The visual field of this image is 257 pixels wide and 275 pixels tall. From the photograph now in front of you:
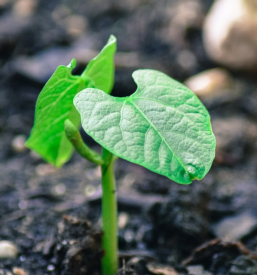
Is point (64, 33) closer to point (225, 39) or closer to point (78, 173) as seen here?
point (225, 39)

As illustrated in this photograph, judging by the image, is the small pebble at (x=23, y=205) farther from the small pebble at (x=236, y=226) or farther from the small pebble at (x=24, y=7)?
the small pebble at (x=24, y=7)

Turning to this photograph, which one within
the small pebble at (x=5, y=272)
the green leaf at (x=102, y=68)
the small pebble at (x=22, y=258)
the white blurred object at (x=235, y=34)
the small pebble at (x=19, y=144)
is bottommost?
the small pebble at (x=5, y=272)

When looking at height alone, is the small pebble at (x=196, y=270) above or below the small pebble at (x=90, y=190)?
below

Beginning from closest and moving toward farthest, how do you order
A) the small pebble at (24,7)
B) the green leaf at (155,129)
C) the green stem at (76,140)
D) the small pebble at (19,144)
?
the green leaf at (155,129) → the green stem at (76,140) → the small pebble at (19,144) → the small pebble at (24,7)

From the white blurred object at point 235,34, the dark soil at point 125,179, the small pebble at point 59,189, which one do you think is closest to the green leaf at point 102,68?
the dark soil at point 125,179

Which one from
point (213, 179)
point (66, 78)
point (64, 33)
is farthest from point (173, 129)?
point (64, 33)

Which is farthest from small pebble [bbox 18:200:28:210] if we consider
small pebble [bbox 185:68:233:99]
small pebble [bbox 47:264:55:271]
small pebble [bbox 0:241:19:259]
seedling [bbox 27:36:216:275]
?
small pebble [bbox 185:68:233:99]
